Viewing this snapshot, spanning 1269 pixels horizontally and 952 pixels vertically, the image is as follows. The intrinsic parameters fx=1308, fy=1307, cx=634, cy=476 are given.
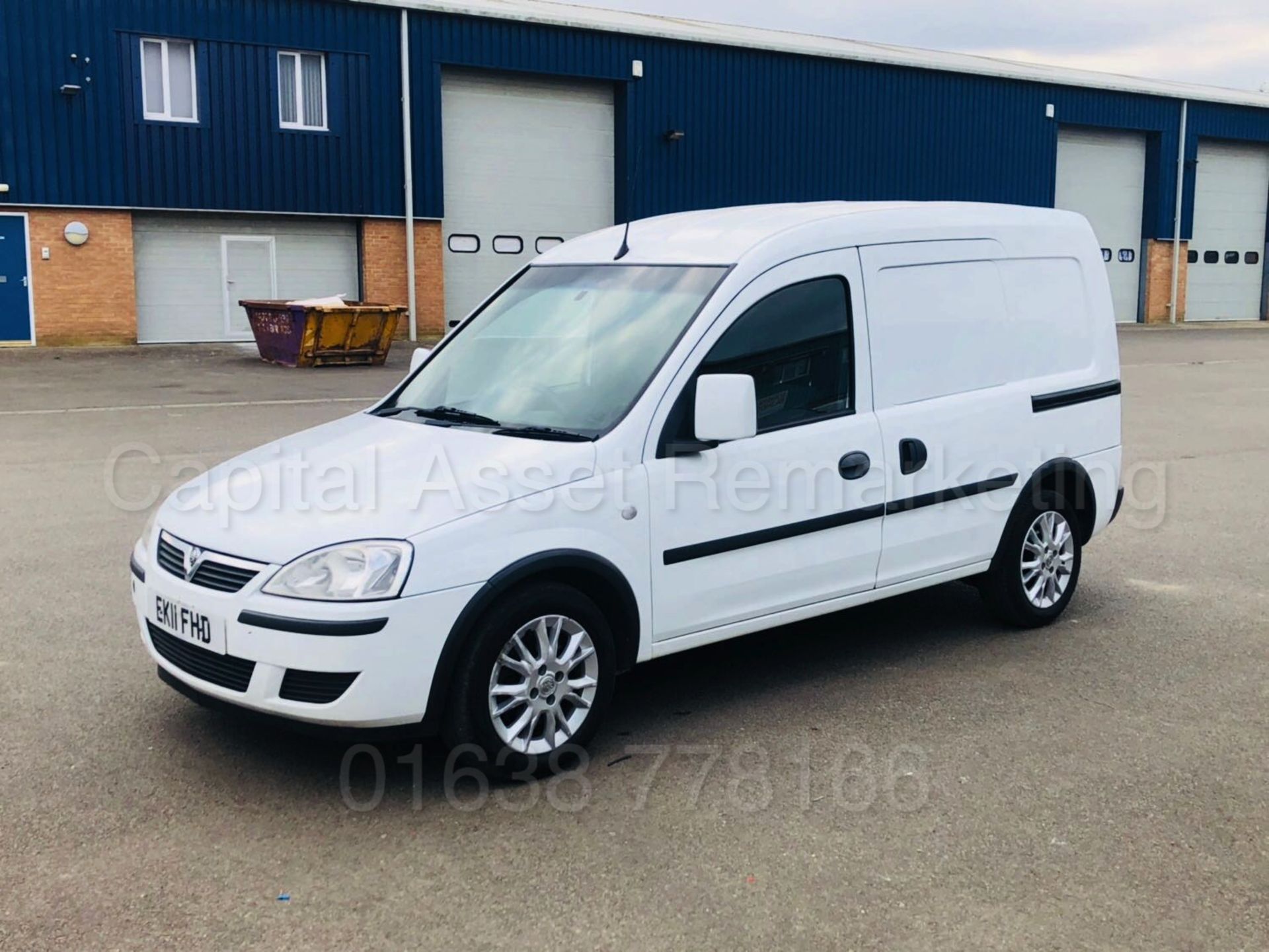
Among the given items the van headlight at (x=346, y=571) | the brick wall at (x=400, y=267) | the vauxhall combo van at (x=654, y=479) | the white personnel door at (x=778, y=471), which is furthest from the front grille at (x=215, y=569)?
the brick wall at (x=400, y=267)

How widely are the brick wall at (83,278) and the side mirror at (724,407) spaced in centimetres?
2256

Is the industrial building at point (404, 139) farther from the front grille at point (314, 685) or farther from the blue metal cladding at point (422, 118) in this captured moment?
the front grille at point (314, 685)

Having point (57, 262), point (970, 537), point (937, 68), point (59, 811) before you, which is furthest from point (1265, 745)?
point (937, 68)

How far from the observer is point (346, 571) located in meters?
4.02

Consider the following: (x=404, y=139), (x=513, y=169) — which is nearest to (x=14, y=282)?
(x=404, y=139)

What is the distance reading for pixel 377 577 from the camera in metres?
3.99

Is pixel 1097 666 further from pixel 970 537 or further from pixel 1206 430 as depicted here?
pixel 1206 430

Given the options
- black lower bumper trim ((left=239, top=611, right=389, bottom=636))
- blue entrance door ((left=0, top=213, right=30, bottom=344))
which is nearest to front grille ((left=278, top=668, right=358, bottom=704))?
black lower bumper trim ((left=239, top=611, right=389, bottom=636))

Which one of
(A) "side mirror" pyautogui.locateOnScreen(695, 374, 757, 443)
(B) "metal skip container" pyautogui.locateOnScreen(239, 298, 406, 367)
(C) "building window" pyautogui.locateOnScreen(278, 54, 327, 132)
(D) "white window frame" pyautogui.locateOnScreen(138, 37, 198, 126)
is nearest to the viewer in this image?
(A) "side mirror" pyautogui.locateOnScreen(695, 374, 757, 443)

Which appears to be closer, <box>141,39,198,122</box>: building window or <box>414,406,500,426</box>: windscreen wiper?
<box>414,406,500,426</box>: windscreen wiper

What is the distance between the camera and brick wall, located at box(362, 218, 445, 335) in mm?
26859

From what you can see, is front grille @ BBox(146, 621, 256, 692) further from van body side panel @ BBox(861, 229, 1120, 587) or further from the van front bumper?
van body side panel @ BBox(861, 229, 1120, 587)

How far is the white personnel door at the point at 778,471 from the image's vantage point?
4.68 m

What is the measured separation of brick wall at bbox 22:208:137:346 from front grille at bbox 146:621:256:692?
22.0 meters
